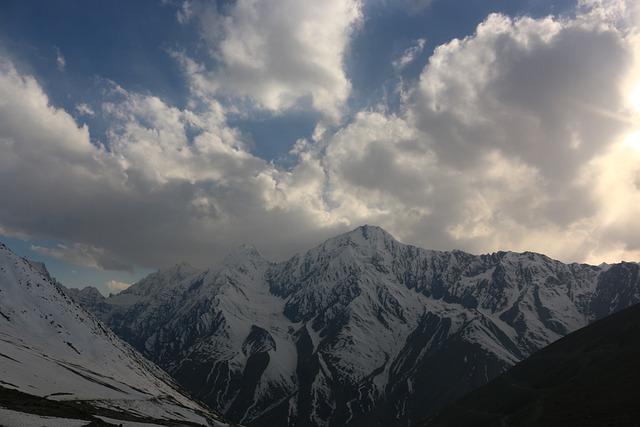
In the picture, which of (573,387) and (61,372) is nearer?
(61,372)

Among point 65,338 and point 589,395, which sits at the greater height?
point 589,395

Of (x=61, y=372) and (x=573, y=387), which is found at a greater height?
(x=573, y=387)

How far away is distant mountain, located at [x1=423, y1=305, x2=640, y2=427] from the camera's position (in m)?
113

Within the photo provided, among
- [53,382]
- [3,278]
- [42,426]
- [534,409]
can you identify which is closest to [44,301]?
[3,278]

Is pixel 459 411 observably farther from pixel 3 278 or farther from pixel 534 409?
pixel 3 278

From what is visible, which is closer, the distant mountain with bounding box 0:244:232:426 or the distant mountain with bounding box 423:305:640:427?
the distant mountain with bounding box 0:244:232:426

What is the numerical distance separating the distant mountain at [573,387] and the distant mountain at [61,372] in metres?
86.5

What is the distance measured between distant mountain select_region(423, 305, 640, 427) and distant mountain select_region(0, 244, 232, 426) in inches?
3404

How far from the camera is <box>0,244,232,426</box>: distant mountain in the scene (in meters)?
86.8

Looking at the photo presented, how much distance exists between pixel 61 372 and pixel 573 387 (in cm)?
13807

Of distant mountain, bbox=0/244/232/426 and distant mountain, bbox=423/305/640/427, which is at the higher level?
distant mountain, bbox=423/305/640/427

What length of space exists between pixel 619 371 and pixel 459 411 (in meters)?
59.1

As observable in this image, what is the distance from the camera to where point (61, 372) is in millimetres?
120812

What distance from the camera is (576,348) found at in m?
182
